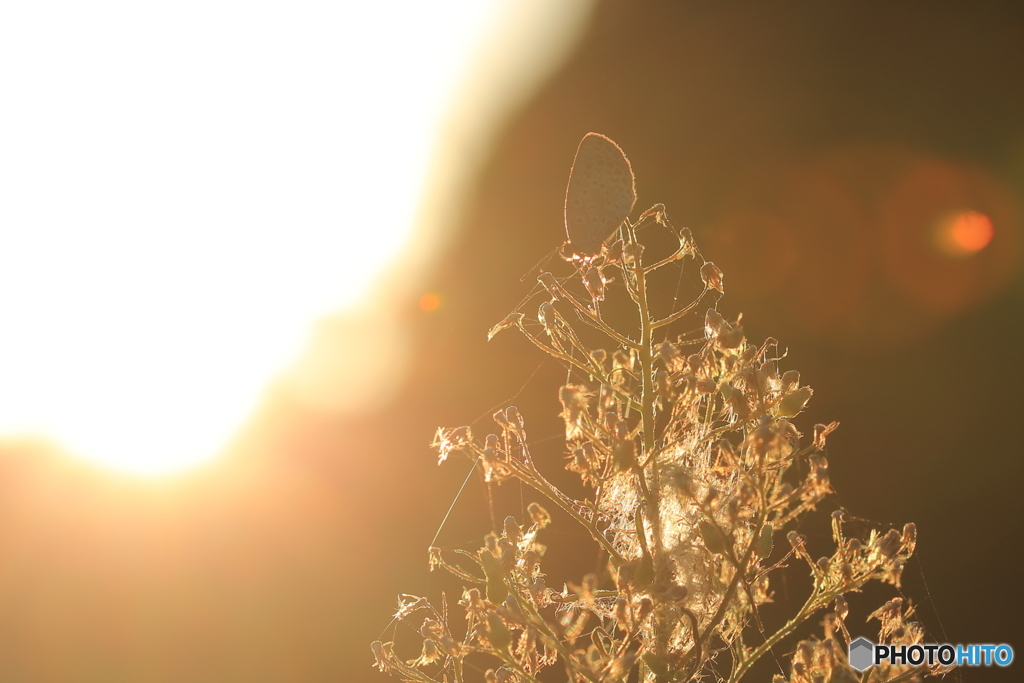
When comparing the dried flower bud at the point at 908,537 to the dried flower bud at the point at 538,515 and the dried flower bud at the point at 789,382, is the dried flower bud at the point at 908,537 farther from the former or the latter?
the dried flower bud at the point at 538,515

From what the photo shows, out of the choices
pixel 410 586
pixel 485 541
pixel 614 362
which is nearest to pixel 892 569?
pixel 614 362

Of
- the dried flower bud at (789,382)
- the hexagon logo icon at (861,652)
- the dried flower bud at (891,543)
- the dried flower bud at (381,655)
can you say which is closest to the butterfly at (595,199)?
the dried flower bud at (789,382)

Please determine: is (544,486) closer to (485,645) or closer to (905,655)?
(485,645)

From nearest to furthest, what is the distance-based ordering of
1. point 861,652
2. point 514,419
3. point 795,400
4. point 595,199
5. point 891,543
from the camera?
1. point 891,543
2. point 795,400
3. point 595,199
4. point 514,419
5. point 861,652

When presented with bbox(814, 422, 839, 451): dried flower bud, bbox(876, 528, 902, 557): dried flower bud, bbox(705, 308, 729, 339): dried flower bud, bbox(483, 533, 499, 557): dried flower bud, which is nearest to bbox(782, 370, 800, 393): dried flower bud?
bbox(814, 422, 839, 451): dried flower bud

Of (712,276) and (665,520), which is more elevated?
(712,276)

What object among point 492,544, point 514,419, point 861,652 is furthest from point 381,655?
point 861,652

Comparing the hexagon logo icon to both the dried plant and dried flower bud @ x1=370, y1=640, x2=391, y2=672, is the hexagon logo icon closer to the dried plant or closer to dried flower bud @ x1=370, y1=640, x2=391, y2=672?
the dried plant
